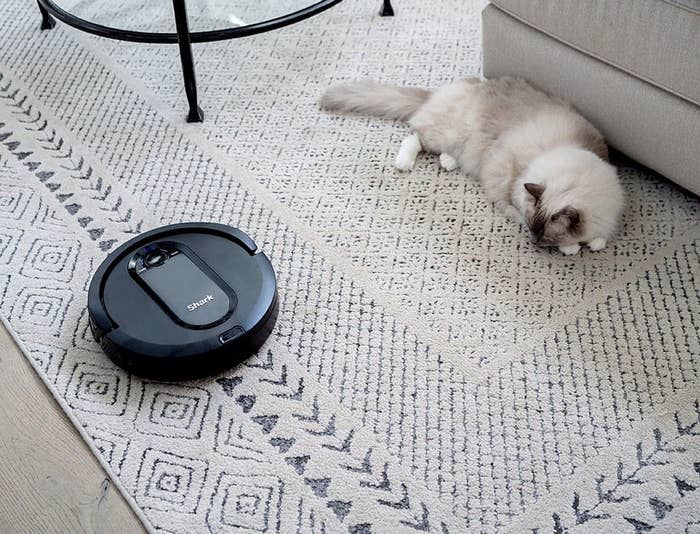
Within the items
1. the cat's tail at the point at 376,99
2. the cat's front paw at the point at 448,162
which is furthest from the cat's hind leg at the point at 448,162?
the cat's tail at the point at 376,99

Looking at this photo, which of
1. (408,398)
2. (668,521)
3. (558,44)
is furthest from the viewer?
(558,44)

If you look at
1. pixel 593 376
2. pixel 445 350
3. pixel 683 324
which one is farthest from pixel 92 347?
pixel 683 324

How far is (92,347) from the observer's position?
1287 millimetres

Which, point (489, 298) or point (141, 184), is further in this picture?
point (141, 184)

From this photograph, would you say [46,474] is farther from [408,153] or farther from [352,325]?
[408,153]

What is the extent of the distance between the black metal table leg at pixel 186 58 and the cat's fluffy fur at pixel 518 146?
0.27 meters

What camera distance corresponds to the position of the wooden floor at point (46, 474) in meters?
1.07

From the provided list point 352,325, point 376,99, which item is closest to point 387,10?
point 376,99

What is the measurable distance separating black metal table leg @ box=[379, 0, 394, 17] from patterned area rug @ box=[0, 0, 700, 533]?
209 mm

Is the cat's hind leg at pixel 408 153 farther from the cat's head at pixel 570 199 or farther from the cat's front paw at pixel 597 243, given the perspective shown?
the cat's front paw at pixel 597 243

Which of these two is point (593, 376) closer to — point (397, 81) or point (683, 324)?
point (683, 324)

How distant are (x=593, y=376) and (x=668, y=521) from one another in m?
0.25

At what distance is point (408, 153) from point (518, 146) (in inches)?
8.9

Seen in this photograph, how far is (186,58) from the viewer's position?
166cm
